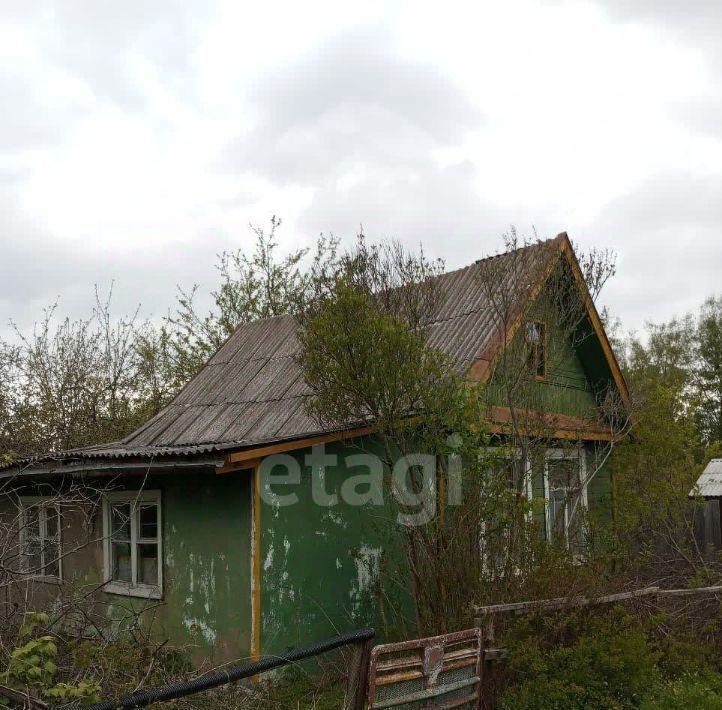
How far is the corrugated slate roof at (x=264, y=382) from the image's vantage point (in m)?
9.94

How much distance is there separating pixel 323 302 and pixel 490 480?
2481 mm

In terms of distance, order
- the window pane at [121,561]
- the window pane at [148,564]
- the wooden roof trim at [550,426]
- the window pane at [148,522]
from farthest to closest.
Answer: the window pane at [121,561], the window pane at [148,522], the window pane at [148,564], the wooden roof trim at [550,426]

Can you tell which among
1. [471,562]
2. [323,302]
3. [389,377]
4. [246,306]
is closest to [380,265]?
[323,302]

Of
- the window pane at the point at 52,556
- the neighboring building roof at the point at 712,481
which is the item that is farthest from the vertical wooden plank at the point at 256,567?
Result: the neighboring building roof at the point at 712,481

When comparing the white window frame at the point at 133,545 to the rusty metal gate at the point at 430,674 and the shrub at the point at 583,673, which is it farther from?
the shrub at the point at 583,673

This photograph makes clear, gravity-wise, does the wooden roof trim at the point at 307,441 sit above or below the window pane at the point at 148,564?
above

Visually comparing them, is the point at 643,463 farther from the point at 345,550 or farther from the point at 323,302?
the point at 323,302

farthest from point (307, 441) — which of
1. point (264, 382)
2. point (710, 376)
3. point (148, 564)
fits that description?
point (710, 376)

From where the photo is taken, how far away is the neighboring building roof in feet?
45.4

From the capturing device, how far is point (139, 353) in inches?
822

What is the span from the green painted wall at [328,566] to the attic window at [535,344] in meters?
2.20

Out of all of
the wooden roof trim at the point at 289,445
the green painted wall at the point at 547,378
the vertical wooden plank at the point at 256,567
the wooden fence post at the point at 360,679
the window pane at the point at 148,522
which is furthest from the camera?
the window pane at the point at 148,522

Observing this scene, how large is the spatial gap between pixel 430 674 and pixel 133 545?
5.51 m

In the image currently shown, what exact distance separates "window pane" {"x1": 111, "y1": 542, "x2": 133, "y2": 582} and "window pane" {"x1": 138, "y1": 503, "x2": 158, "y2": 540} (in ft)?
1.40
